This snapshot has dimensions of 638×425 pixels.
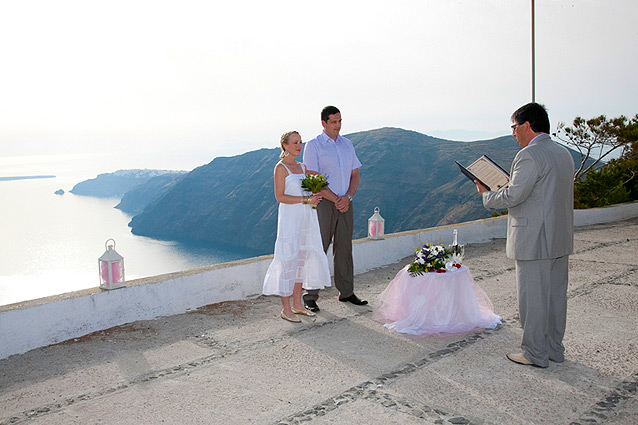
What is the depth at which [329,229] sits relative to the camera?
5.75m

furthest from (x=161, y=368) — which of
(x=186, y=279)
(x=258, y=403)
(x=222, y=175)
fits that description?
(x=222, y=175)

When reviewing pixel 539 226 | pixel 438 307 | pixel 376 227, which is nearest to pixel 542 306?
pixel 539 226

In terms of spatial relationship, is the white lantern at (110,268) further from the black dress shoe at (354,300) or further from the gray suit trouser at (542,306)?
the gray suit trouser at (542,306)

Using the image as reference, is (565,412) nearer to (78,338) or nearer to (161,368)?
(161,368)

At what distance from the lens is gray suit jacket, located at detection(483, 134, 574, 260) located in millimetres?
3691

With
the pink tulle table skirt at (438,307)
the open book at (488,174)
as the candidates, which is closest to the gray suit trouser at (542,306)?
the open book at (488,174)

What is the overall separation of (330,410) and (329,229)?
273 centimetres

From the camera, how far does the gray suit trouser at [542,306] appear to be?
3805 millimetres

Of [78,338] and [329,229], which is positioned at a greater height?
[329,229]

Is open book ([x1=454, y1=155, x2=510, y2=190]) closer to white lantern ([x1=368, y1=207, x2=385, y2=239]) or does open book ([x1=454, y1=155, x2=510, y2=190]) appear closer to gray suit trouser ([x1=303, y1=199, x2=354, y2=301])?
gray suit trouser ([x1=303, y1=199, x2=354, y2=301])

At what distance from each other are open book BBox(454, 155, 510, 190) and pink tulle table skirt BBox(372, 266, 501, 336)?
1.14m

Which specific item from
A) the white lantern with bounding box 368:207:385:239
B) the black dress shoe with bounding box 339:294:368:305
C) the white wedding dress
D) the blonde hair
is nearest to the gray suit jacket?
the white wedding dress

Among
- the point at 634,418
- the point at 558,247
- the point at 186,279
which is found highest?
the point at 558,247

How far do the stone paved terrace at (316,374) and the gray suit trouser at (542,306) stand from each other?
14cm
